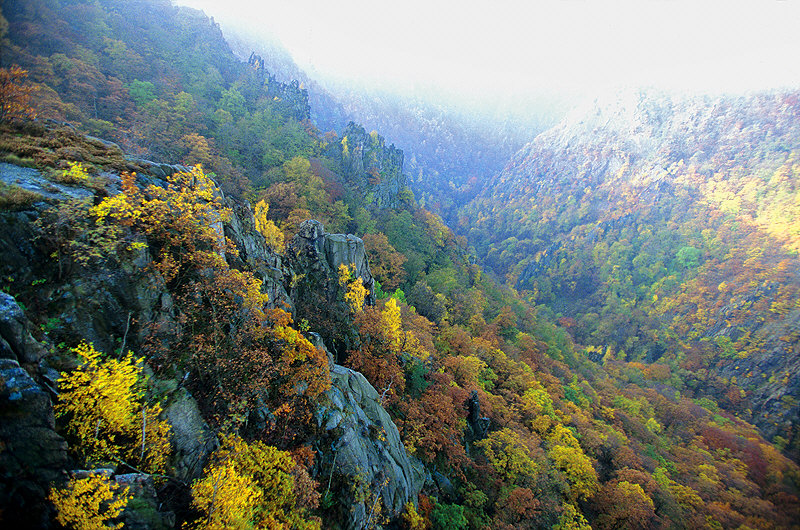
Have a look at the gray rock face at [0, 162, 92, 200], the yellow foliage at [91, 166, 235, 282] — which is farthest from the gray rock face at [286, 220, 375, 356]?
the gray rock face at [0, 162, 92, 200]

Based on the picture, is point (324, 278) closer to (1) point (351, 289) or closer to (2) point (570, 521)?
(1) point (351, 289)

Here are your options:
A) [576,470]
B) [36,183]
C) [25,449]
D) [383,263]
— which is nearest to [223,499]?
[25,449]

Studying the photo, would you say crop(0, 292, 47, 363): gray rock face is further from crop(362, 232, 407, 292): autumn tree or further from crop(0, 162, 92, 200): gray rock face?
crop(362, 232, 407, 292): autumn tree

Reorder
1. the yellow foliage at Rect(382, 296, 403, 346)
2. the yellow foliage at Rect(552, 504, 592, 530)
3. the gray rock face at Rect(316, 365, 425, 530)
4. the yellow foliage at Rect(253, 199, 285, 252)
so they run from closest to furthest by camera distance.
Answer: the gray rock face at Rect(316, 365, 425, 530) < the yellow foliage at Rect(552, 504, 592, 530) < the yellow foliage at Rect(382, 296, 403, 346) < the yellow foliage at Rect(253, 199, 285, 252)

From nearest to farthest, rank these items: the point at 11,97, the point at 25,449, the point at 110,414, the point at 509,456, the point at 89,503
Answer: the point at 25,449 < the point at 89,503 < the point at 110,414 < the point at 11,97 < the point at 509,456

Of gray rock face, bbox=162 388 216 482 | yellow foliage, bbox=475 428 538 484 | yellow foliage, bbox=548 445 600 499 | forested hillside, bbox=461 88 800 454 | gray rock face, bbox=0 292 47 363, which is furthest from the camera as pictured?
forested hillside, bbox=461 88 800 454

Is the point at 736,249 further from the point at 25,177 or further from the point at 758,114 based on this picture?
the point at 25,177

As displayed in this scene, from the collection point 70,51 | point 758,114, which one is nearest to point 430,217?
point 70,51
